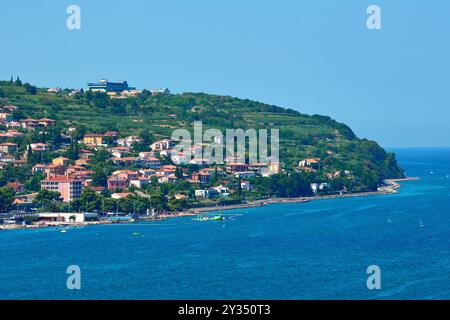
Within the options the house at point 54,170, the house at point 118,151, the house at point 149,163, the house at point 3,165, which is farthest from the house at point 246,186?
the house at point 3,165

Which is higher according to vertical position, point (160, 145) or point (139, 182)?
point (160, 145)

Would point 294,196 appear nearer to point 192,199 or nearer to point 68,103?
point 192,199

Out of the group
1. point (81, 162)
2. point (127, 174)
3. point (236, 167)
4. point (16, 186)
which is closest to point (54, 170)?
point (81, 162)

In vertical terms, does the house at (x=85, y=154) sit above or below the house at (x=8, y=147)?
below

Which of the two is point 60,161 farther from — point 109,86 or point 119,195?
point 109,86

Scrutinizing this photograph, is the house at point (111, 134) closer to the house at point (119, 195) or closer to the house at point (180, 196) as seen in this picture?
the house at point (180, 196)

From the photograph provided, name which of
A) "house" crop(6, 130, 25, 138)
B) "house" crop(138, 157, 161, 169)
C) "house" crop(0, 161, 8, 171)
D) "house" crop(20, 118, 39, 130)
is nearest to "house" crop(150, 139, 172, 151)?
"house" crop(138, 157, 161, 169)

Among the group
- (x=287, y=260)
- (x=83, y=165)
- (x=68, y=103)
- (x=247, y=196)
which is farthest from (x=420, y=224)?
(x=68, y=103)
